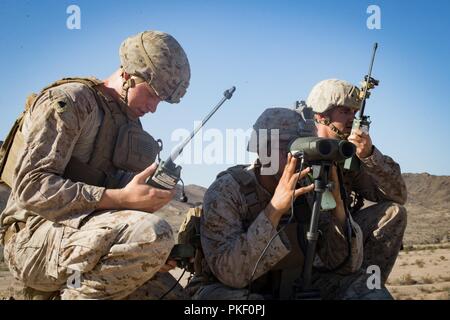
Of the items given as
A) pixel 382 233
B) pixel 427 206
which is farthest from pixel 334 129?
pixel 427 206

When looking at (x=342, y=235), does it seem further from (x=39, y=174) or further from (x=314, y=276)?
(x=39, y=174)

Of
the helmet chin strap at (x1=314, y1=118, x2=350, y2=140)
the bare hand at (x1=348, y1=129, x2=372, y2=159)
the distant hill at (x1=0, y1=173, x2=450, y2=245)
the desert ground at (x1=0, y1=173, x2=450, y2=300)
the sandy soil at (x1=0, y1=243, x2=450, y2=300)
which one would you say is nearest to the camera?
the bare hand at (x1=348, y1=129, x2=372, y2=159)

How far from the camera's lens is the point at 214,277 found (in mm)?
4078

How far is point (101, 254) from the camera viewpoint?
126 inches

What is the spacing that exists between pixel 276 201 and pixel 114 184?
1.12 metres

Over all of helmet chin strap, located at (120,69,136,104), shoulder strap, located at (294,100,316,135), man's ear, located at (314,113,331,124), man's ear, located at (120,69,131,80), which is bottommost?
man's ear, located at (314,113,331,124)

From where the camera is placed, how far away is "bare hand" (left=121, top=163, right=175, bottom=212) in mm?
3320

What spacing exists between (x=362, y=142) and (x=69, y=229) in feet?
8.72

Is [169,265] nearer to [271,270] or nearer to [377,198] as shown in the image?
[271,270]

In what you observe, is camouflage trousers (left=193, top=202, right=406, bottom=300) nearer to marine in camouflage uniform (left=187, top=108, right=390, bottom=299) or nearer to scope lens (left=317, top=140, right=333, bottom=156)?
marine in camouflage uniform (left=187, top=108, right=390, bottom=299)

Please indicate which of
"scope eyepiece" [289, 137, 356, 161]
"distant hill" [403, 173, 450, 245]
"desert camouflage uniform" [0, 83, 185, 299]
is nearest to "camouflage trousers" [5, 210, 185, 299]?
"desert camouflage uniform" [0, 83, 185, 299]

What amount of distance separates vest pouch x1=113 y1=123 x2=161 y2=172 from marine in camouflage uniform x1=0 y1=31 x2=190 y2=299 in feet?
0.04

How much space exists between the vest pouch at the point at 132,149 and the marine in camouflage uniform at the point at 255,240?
1.75ft

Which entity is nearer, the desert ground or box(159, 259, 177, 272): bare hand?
box(159, 259, 177, 272): bare hand
